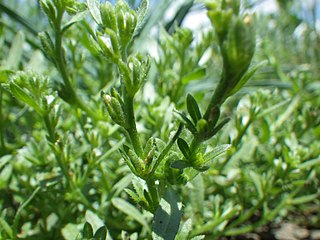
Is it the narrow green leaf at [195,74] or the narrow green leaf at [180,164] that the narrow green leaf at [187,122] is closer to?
the narrow green leaf at [180,164]

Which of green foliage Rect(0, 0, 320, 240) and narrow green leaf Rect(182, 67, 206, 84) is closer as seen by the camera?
green foliage Rect(0, 0, 320, 240)

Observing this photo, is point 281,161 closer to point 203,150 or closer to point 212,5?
point 203,150

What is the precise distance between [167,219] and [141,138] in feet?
1.15

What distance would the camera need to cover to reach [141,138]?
31.0 inches

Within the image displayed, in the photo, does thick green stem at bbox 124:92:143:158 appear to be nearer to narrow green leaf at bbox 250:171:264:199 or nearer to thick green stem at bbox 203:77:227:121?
thick green stem at bbox 203:77:227:121

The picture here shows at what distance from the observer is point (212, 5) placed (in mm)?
358

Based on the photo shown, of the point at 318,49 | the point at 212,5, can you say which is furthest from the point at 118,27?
the point at 318,49

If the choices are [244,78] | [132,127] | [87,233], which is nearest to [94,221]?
[87,233]

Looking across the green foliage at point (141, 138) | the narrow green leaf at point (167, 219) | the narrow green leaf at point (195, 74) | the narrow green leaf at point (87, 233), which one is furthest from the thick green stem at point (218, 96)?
the narrow green leaf at point (195, 74)

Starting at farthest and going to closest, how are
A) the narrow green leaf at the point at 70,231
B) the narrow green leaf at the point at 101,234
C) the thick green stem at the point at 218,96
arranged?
the narrow green leaf at the point at 70,231
the narrow green leaf at the point at 101,234
the thick green stem at the point at 218,96

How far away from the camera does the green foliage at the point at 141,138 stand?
44 centimetres

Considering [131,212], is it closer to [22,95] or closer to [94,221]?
[94,221]

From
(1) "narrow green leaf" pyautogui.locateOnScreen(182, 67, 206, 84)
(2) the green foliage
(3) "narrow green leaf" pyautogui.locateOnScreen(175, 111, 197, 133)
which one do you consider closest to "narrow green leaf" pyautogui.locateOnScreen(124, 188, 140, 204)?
(2) the green foliage

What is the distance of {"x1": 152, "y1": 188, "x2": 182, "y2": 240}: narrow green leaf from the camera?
44 centimetres
